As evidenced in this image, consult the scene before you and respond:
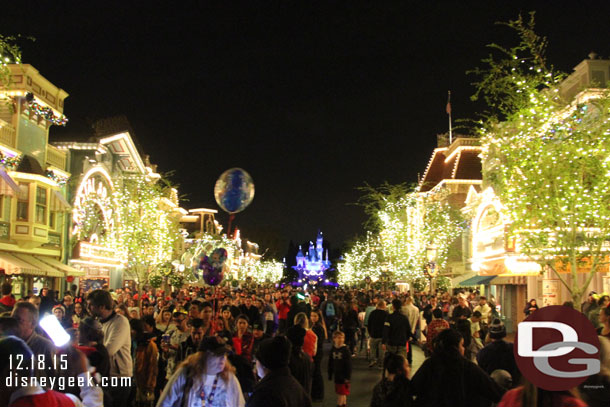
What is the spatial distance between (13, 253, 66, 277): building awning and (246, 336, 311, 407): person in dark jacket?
80.5 ft

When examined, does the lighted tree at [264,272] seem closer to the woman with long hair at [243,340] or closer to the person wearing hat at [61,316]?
the person wearing hat at [61,316]

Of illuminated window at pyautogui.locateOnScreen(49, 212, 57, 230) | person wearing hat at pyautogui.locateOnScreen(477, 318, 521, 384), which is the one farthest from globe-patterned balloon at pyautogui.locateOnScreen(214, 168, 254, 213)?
illuminated window at pyautogui.locateOnScreen(49, 212, 57, 230)

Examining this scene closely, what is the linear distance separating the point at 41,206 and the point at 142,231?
10905 mm

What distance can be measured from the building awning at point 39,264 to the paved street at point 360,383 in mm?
13702

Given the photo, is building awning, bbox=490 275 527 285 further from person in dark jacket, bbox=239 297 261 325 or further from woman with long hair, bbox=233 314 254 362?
woman with long hair, bbox=233 314 254 362

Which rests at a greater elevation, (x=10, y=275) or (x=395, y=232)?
(x=395, y=232)

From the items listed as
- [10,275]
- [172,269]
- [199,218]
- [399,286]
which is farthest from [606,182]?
[199,218]

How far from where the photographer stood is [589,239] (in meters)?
18.3

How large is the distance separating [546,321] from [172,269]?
1607 inches

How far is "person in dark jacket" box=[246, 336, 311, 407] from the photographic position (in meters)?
4.84

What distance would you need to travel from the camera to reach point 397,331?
14438mm

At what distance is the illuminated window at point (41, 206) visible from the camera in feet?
92.7

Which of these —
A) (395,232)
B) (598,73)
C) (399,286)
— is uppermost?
(598,73)

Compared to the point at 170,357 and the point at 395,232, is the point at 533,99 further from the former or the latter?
the point at 395,232
